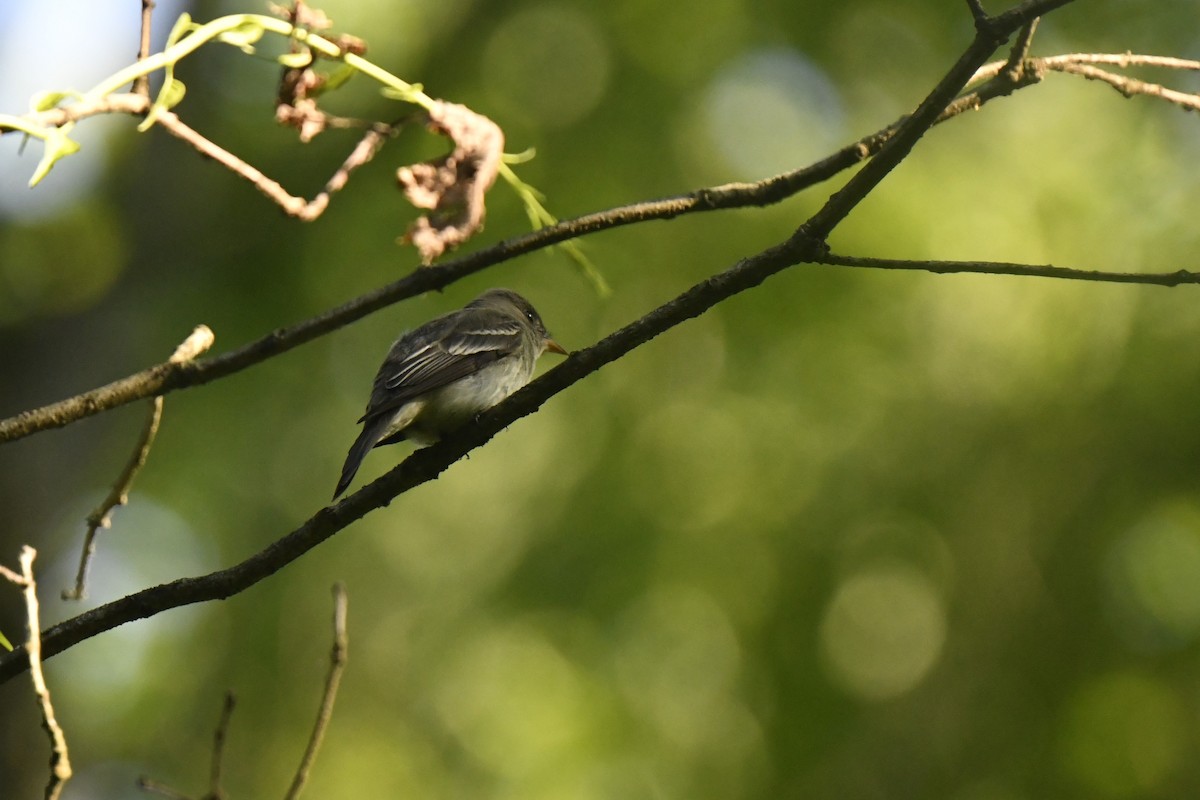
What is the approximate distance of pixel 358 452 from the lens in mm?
4441

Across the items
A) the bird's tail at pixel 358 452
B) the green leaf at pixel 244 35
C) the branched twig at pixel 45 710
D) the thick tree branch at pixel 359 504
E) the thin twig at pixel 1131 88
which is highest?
the bird's tail at pixel 358 452

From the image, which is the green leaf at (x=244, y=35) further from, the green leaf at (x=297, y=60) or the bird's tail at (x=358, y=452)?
the bird's tail at (x=358, y=452)

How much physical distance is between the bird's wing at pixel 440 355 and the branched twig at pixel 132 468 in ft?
7.87

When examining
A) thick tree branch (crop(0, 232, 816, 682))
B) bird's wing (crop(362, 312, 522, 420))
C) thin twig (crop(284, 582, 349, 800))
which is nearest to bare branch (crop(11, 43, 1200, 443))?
thick tree branch (crop(0, 232, 816, 682))

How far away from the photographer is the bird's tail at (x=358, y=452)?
4.06 meters

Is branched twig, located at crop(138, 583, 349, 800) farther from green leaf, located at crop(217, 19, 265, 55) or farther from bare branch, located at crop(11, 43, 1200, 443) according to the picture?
green leaf, located at crop(217, 19, 265, 55)

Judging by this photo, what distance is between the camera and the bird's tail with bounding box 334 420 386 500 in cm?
406

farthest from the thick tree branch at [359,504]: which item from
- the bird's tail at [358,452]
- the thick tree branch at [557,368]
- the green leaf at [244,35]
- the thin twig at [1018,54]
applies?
the bird's tail at [358,452]

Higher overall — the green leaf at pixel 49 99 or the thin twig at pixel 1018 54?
the thin twig at pixel 1018 54

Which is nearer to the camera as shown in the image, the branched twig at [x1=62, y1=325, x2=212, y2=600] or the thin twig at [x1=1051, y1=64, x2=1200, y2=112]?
the branched twig at [x1=62, y1=325, x2=212, y2=600]

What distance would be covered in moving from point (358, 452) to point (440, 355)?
81 centimetres

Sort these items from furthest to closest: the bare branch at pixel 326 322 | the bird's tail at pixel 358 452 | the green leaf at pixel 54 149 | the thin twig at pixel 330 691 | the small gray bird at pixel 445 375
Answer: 1. the small gray bird at pixel 445 375
2. the bird's tail at pixel 358 452
3. the thin twig at pixel 330 691
4. the bare branch at pixel 326 322
5. the green leaf at pixel 54 149

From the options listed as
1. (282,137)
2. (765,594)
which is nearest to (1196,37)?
(765,594)

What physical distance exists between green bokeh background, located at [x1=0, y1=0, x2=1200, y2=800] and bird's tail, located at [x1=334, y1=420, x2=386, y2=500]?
9.59 ft
